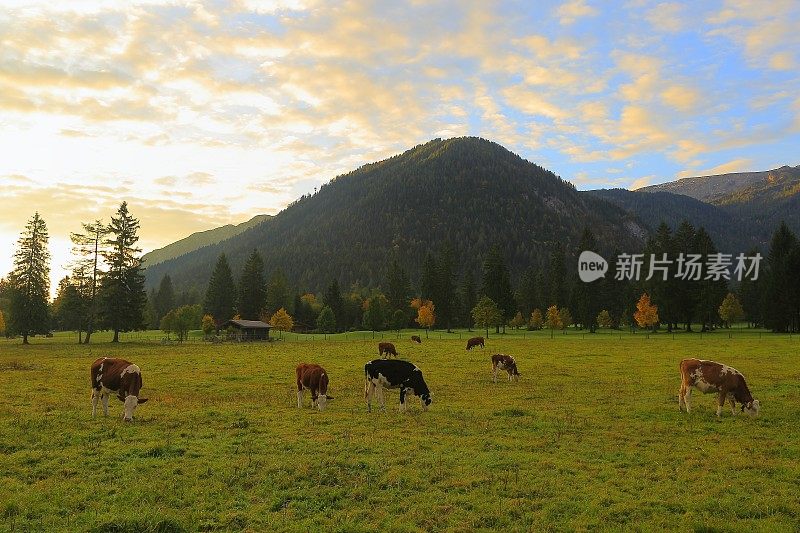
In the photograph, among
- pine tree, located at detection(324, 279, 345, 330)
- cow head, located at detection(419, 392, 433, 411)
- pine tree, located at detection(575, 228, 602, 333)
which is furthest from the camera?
pine tree, located at detection(324, 279, 345, 330)

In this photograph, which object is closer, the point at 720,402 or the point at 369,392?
the point at 720,402

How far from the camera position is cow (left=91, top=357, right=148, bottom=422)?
1653 cm

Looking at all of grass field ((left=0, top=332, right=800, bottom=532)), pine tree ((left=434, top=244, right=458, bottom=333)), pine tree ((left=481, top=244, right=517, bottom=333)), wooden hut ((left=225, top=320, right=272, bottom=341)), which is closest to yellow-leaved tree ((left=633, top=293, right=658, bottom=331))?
pine tree ((left=481, top=244, right=517, bottom=333))

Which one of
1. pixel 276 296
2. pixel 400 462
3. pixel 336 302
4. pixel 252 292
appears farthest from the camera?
pixel 276 296

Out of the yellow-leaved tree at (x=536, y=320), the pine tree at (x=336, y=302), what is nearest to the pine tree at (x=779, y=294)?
the yellow-leaved tree at (x=536, y=320)

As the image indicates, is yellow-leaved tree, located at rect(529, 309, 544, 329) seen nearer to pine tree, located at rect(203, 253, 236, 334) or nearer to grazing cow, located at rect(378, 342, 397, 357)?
pine tree, located at rect(203, 253, 236, 334)

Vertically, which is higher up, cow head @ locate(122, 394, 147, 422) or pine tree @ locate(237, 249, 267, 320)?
pine tree @ locate(237, 249, 267, 320)

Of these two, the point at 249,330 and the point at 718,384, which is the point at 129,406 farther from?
the point at 249,330

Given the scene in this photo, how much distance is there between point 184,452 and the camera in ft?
42.2

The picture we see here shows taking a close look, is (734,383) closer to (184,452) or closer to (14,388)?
(184,452)

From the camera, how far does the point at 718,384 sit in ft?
60.2

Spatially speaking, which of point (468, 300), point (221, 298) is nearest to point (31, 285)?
point (221, 298)

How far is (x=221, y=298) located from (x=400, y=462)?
301ft

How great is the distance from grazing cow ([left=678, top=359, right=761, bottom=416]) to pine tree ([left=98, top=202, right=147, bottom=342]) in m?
59.9
